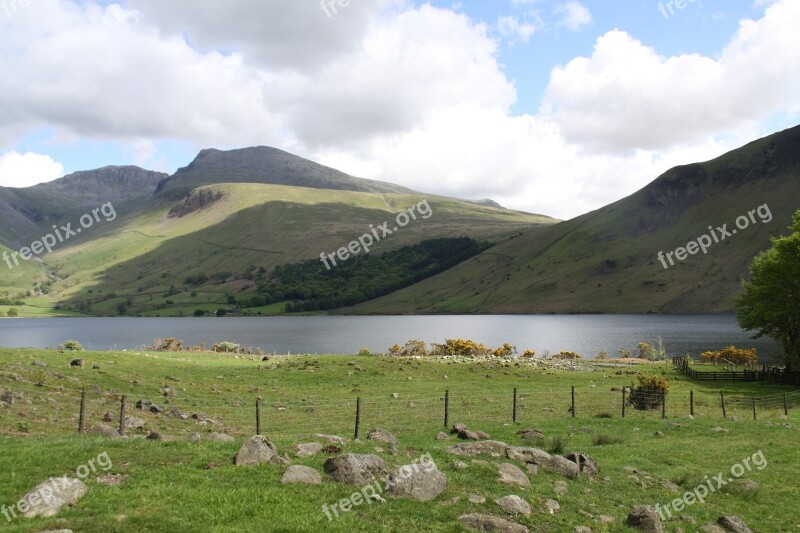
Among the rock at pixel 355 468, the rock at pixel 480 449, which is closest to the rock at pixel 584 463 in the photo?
the rock at pixel 480 449

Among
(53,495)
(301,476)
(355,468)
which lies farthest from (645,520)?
(53,495)

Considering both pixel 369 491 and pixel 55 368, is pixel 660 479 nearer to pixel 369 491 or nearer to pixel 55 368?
pixel 369 491

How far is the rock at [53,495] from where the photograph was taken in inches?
451

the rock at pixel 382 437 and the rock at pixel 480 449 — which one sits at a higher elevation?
the rock at pixel 382 437

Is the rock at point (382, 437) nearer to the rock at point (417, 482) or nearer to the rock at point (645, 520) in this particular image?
the rock at point (417, 482)

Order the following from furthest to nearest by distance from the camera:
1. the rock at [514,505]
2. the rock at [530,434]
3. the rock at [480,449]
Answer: the rock at [530,434] < the rock at [480,449] < the rock at [514,505]

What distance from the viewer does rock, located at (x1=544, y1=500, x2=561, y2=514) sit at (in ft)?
47.2

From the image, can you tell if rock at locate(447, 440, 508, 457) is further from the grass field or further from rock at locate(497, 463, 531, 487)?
rock at locate(497, 463, 531, 487)

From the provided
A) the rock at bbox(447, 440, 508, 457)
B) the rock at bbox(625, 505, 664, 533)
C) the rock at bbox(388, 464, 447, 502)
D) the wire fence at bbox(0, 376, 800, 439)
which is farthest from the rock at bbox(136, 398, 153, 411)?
the rock at bbox(625, 505, 664, 533)

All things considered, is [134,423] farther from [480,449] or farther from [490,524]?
[490,524]

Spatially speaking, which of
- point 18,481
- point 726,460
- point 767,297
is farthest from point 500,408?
point 767,297

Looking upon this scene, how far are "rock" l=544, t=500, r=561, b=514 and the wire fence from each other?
8.22 metres

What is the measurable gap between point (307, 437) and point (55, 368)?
24854mm

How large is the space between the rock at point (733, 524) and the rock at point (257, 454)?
40.9 ft
